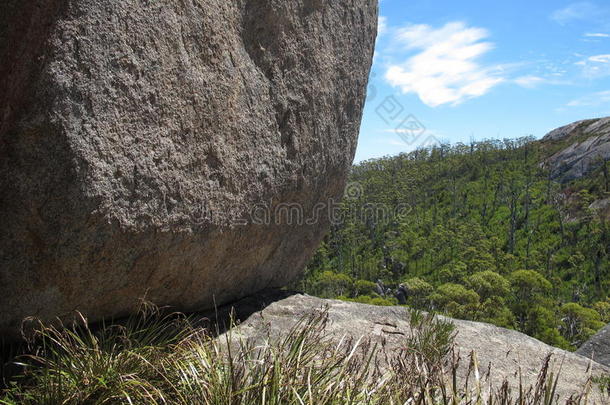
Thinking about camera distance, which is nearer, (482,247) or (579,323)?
(579,323)

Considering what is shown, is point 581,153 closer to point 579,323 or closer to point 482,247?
point 482,247

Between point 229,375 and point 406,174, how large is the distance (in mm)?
76357

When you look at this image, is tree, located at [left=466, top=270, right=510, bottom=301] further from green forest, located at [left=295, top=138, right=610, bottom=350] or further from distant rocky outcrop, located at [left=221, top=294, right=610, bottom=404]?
distant rocky outcrop, located at [left=221, top=294, right=610, bottom=404]

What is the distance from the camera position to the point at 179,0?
3830mm

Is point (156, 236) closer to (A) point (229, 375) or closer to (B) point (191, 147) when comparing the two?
(B) point (191, 147)

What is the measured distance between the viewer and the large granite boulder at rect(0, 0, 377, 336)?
10.1ft

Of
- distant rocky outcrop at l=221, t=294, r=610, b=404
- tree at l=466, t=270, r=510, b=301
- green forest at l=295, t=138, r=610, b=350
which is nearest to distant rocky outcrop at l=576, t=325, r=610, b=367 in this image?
distant rocky outcrop at l=221, t=294, r=610, b=404

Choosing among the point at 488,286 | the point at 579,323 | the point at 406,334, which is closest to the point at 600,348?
the point at 406,334

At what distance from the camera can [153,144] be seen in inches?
143

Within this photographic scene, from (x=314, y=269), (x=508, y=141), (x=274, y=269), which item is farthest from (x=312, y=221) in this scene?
(x=508, y=141)

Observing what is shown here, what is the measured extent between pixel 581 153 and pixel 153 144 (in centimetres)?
8190

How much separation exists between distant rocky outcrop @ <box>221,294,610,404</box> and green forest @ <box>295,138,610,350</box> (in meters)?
19.4

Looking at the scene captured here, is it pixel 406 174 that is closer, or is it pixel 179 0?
pixel 179 0

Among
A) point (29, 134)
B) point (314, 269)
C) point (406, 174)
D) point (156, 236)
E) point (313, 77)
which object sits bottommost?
point (314, 269)
